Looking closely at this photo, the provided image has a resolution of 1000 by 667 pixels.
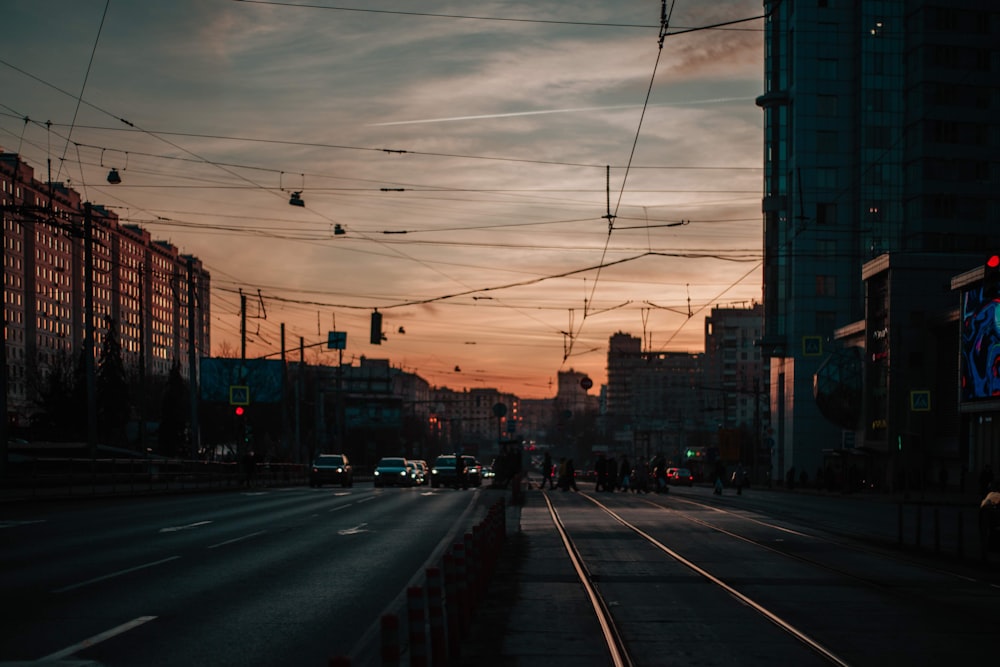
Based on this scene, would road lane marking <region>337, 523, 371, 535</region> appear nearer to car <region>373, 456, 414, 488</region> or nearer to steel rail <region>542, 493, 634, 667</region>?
steel rail <region>542, 493, 634, 667</region>

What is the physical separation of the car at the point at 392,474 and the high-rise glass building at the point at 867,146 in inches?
1614

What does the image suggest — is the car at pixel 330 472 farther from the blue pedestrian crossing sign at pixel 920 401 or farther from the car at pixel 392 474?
the blue pedestrian crossing sign at pixel 920 401

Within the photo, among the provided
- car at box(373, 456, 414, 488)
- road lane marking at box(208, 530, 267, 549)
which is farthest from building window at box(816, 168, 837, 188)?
road lane marking at box(208, 530, 267, 549)

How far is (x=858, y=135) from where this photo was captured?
96062 millimetres

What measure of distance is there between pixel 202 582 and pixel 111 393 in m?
99.9

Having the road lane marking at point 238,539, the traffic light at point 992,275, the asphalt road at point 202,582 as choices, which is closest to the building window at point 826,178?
the asphalt road at point 202,582

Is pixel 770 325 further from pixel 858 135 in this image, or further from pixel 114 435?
pixel 114 435

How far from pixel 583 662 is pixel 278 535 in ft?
48.9

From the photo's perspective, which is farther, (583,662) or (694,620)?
(694,620)

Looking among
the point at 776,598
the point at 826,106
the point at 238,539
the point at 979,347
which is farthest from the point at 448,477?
the point at 776,598

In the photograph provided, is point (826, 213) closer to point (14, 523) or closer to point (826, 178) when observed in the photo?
point (826, 178)

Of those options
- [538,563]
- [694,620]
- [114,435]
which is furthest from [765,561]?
[114,435]

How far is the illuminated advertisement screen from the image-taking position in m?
48.0

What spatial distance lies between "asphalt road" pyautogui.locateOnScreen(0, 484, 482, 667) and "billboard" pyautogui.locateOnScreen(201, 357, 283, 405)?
38.0m
